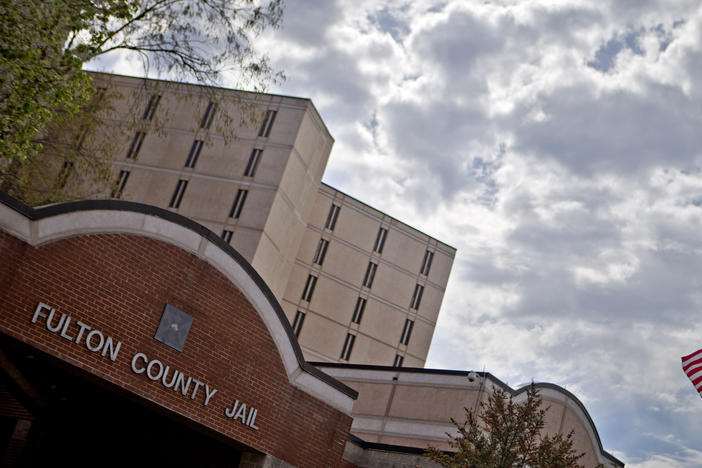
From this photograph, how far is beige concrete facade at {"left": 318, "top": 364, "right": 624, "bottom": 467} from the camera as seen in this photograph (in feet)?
95.6

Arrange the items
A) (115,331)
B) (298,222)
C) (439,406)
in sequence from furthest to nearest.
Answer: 1. (298,222)
2. (439,406)
3. (115,331)

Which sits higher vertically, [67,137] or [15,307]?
[67,137]

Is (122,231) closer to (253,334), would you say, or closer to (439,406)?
(253,334)

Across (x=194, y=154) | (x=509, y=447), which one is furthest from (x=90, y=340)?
(x=194, y=154)

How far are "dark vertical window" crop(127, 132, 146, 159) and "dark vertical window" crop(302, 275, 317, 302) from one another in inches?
540

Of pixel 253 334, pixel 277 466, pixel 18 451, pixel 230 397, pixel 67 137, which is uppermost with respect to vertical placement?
pixel 67 137

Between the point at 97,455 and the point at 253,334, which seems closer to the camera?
the point at 253,334

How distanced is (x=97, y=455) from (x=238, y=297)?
10414mm

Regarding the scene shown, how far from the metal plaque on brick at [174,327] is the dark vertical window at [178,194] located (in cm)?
2764

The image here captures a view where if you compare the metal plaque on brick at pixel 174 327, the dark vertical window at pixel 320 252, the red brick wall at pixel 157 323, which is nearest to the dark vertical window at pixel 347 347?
the dark vertical window at pixel 320 252

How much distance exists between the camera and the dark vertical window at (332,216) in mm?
50156

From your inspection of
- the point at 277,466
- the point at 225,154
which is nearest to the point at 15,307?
the point at 277,466

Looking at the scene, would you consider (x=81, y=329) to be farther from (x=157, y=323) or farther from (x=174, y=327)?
(x=174, y=327)

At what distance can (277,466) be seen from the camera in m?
20.4
